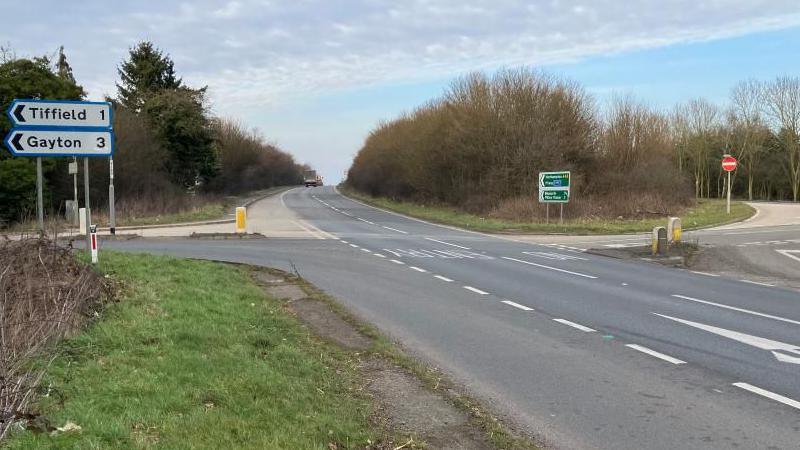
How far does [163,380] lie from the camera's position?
17.3 feet

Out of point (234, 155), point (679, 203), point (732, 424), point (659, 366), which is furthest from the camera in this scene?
point (234, 155)

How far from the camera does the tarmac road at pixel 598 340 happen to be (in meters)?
5.31

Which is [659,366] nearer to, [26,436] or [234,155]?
[26,436]

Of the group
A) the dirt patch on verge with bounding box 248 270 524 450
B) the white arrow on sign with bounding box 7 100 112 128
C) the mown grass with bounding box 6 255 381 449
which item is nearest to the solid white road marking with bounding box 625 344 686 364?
the dirt patch on verge with bounding box 248 270 524 450

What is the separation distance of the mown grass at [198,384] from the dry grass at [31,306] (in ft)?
0.63

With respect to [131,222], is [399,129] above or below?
above

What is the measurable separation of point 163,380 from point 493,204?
35.1 metres

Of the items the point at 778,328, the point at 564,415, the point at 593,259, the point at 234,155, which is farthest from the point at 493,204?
the point at 234,155

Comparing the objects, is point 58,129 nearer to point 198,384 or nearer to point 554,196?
point 198,384

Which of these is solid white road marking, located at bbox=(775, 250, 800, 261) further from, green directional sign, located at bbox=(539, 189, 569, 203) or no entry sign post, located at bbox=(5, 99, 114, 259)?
no entry sign post, located at bbox=(5, 99, 114, 259)

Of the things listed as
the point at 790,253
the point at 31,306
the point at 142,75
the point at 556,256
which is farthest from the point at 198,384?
the point at 142,75

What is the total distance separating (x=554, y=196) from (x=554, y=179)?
88cm

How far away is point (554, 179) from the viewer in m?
32.8

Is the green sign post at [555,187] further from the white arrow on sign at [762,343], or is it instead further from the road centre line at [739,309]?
the white arrow on sign at [762,343]
